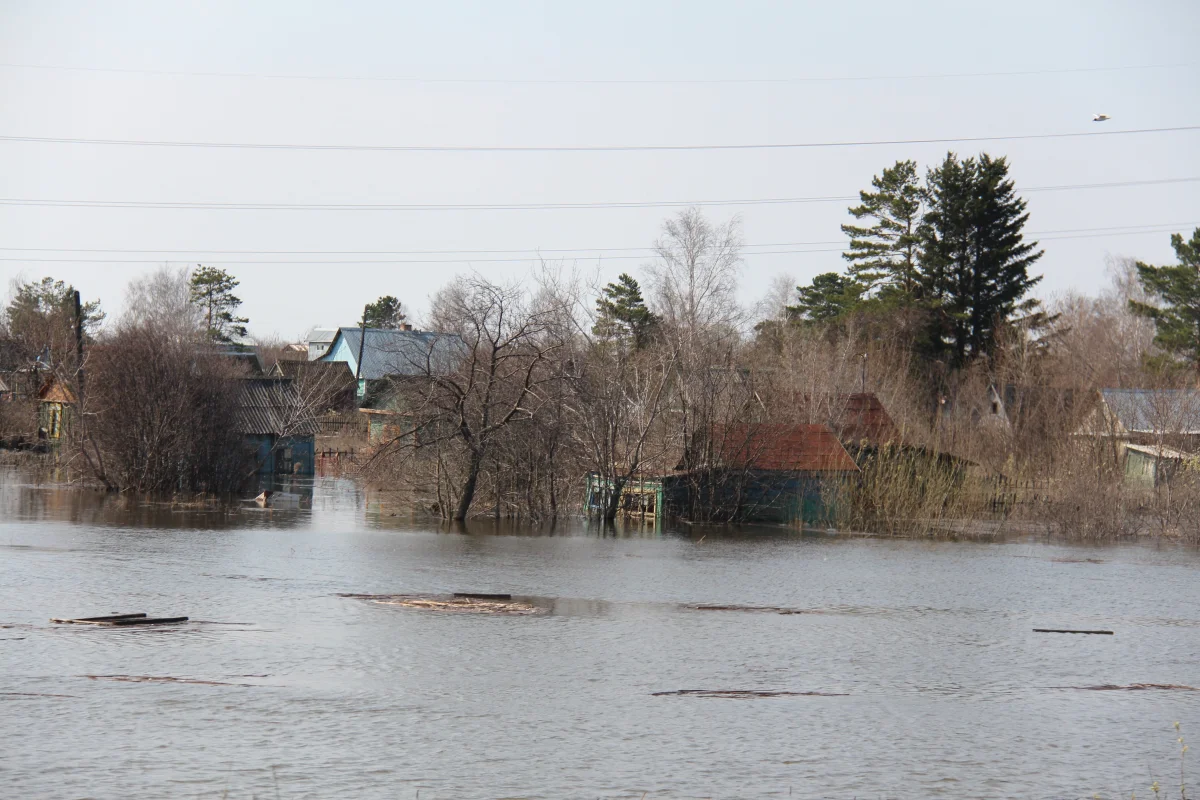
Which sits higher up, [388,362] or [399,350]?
[388,362]

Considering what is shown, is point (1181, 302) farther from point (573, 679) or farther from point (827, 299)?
point (573, 679)

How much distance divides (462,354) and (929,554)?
1383 cm

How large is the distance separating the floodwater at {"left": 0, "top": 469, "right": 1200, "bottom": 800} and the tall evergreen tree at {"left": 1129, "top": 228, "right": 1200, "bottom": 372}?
123 feet

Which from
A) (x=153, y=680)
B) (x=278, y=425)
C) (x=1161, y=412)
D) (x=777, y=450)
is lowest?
(x=153, y=680)

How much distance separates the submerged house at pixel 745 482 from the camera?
38781 millimetres

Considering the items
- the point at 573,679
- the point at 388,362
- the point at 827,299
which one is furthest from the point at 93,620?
the point at 827,299

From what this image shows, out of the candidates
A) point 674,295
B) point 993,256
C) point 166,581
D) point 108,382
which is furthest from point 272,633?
point 993,256

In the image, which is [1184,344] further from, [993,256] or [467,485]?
[467,485]

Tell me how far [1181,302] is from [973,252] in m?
11.2

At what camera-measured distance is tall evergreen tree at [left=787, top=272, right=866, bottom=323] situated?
213 ft

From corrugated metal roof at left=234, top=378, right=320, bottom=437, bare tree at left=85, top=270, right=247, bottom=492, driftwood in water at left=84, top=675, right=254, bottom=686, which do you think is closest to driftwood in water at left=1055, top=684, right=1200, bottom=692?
driftwood in water at left=84, top=675, right=254, bottom=686

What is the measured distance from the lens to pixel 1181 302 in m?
62.1

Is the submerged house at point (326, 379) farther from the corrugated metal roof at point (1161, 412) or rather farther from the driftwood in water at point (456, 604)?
the driftwood in water at point (456, 604)

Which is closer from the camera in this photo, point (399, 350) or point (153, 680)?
point (153, 680)
